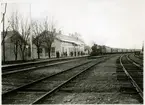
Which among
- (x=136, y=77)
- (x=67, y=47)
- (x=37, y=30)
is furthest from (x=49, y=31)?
(x=67, y=47)

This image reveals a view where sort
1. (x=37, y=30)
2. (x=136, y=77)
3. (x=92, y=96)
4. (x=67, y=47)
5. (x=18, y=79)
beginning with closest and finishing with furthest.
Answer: (x=92, y=96) → (x=18, y=79) → (x=136, y=77) → (x=37, y=30) → (x=67, y=47)

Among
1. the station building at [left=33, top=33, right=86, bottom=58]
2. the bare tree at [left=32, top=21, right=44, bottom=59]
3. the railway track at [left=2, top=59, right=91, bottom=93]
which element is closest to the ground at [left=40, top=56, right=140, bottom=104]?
the railway track at [left=2, top=59, right=91, bottom=93]

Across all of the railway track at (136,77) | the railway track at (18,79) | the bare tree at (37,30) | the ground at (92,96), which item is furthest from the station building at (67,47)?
the ground at (92,96)

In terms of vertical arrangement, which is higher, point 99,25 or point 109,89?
Answer: point 99,25

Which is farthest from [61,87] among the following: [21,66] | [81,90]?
[21,66]

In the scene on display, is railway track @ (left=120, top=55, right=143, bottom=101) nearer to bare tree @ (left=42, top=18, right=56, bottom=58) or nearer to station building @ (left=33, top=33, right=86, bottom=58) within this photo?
bare tree @ (left=42, top=18, right=56, bottom=58)

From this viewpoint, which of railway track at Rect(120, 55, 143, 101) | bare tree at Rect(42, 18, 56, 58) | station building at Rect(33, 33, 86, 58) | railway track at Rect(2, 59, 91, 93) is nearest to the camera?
railway track at Rect(120, 55, 143, 101)

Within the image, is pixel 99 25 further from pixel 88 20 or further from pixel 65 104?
pixel 65 104

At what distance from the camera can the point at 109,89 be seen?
20.2 ft

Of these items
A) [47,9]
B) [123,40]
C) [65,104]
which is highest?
[47,9]

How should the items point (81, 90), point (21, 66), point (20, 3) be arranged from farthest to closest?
1. point (21, 66)
2. point (81, 90)
3. point (20, 3)

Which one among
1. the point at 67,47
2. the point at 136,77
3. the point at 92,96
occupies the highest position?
the point at 67,47

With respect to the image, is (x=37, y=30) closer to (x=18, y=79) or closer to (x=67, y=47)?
(x=18, y=79)

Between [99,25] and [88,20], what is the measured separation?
350 millimetres
